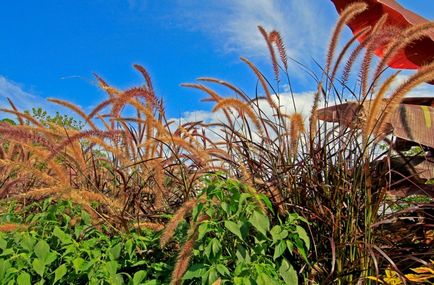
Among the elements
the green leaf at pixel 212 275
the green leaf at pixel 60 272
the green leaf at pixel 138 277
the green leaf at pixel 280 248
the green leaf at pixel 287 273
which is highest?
the green leaf at pixel 280 248

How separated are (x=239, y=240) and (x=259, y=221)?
166 millimetres

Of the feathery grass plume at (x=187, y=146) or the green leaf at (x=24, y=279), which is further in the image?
the feathery grass plume at (x=187, y=146)

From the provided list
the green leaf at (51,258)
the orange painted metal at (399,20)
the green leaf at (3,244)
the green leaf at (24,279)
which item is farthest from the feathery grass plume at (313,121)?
the orange painted metal at (399,20)

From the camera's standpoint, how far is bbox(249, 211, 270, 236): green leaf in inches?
72.4

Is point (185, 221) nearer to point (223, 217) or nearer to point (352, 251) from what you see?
point (223, 217)

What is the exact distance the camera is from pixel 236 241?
196 centimetres

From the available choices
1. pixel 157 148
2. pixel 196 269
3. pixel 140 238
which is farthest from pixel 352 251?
pixel 157 148

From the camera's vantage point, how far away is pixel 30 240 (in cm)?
223

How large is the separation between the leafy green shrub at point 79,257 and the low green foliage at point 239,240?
0.87 ft

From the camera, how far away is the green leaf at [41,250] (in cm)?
211

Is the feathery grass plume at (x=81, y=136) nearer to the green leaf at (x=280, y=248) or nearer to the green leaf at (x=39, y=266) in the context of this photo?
the green leaf at (x=39, y=266)

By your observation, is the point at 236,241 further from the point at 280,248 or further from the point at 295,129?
the point at 295,129

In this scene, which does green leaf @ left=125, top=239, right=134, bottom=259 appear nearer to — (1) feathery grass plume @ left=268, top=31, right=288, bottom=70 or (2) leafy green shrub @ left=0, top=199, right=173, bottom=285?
(2) leafy green shrub @ left=0, top=199, right=173, bottom=285

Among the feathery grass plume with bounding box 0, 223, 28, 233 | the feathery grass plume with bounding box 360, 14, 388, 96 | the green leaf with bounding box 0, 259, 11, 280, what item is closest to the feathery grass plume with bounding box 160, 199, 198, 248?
the green leaf with bounding box 0, 259, 11, 280
